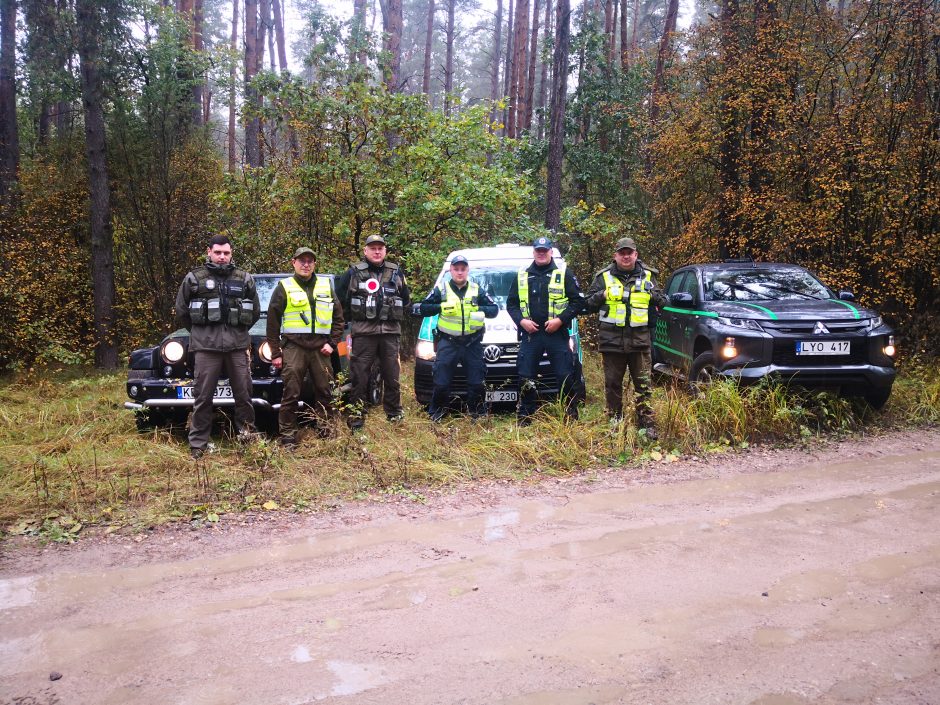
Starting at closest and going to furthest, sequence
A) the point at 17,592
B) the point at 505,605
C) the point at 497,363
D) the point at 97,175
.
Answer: the point at 505,605
the point at 17,592
the point at 497,363
the point at 97,175

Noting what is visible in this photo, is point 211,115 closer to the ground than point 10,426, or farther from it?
farther from it

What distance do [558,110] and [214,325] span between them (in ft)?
32.1

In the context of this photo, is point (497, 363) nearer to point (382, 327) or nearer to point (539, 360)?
point (539, 360)

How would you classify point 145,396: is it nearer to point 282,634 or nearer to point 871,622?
point 282,634

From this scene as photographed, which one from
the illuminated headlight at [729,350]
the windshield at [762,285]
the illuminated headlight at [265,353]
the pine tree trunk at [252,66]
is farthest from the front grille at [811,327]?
the pine tree trunk at [252,66]

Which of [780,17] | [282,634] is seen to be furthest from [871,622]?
[780,17]

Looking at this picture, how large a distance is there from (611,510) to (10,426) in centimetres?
658

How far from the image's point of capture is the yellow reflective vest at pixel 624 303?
6742 millimetres

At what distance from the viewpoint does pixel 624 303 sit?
22.2 feet

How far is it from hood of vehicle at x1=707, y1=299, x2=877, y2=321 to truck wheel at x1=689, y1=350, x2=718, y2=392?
50 centimetres

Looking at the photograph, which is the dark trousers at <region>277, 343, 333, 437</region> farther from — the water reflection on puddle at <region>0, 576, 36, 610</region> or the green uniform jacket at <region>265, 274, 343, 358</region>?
the water reflection on puddle at <region>0, 576, 36, 610</region>

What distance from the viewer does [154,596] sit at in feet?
12.4

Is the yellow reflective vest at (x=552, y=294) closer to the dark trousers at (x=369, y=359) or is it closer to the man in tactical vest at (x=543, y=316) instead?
the man in tactical vest at (x=543, y=316)

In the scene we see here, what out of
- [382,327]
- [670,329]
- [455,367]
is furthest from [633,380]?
[382,327]
